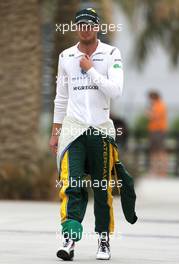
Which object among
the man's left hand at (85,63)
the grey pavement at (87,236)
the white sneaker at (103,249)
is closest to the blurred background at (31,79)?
the grey pavement at (87,236)

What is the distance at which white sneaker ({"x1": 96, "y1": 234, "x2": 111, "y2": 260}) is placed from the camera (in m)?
8.47

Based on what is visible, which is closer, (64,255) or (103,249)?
(64,255)

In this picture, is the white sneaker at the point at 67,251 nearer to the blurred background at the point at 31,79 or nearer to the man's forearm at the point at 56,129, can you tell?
the man's forearm at the point at 56,129

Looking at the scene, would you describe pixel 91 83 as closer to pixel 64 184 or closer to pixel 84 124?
pixel 84 124

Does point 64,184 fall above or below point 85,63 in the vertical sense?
below

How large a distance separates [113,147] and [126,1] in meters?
7.87

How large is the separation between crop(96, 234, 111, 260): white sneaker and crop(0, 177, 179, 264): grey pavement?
0.24 ft

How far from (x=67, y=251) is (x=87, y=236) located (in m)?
1.92

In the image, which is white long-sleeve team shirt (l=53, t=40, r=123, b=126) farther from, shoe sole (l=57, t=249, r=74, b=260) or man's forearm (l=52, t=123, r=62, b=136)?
shoe sole (l=57, t=249, r=74, b=260)

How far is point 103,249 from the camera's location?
8539 millimetres

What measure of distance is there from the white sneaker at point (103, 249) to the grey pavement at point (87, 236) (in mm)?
73

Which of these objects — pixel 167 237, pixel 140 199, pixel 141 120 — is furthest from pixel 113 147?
pixel 141 120

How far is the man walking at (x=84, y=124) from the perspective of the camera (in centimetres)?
829

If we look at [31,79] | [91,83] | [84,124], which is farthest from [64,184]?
[31,79]
